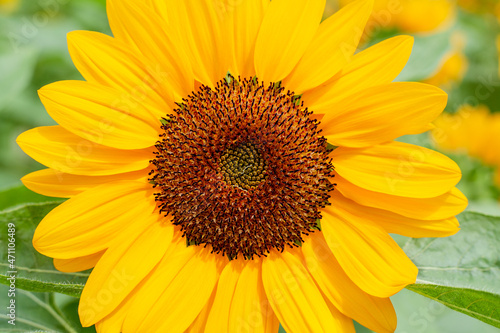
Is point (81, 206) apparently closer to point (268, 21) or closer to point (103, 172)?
point (103, 172)

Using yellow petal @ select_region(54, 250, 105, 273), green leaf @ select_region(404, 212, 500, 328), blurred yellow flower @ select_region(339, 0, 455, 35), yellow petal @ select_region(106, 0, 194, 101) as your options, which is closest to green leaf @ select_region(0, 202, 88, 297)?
yellow petal @ select_region(54, 250, 105, 273)

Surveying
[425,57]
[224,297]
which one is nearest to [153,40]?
[224,297]

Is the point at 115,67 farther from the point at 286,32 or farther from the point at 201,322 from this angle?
the point at 201,322

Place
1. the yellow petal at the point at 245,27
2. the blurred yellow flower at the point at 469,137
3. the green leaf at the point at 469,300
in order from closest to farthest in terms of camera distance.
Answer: the green leaf at the point at 469,300 → the yellow petal at the point at 245,27 → the blurred yellow flower at the point at 469,137

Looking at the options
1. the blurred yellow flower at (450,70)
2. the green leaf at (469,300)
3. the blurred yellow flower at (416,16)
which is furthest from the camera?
the blurred yellow flower at (450,70)

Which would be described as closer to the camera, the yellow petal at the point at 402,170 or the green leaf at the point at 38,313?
the yellow petal at the point at 402,170

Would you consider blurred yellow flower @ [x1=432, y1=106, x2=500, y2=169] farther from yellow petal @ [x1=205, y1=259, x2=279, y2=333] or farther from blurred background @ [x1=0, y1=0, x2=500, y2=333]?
yellow petal @ [x1=205, y1=259, x2=279, y2=333]

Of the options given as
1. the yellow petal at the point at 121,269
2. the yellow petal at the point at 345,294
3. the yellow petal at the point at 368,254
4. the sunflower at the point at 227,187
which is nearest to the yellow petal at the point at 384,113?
the sunflower at the point at 227,187

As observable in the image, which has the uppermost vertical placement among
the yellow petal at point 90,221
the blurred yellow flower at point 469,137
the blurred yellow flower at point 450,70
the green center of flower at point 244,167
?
the yellow petal at point 90,221

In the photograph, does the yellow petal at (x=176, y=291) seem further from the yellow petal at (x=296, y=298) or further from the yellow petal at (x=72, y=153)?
the yellow petal at (x=72, y=153)
